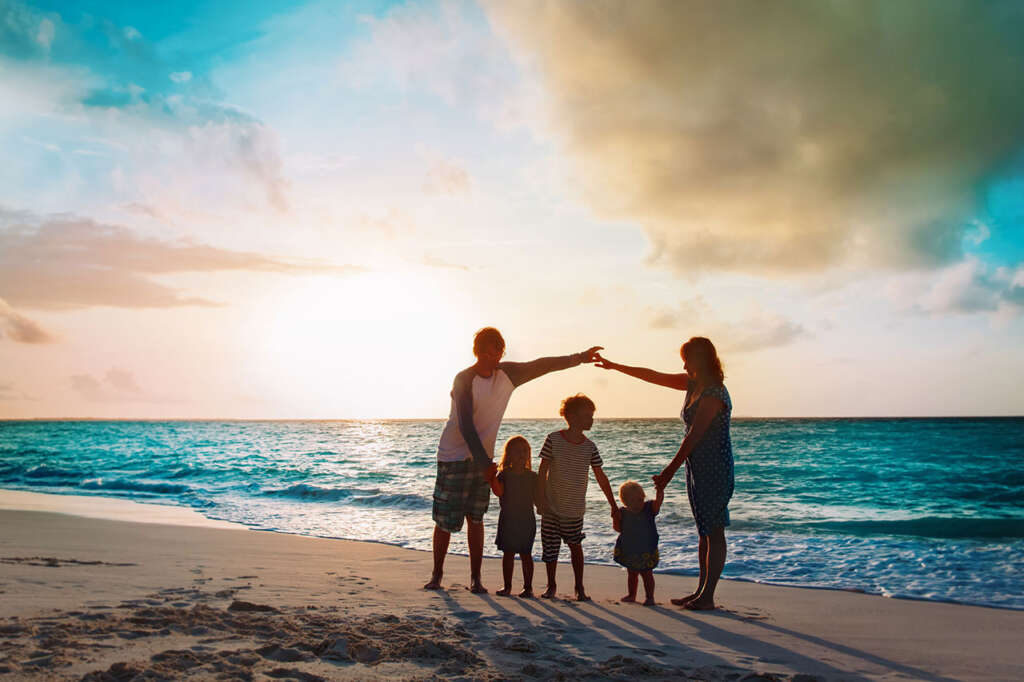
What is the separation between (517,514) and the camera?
5.45m

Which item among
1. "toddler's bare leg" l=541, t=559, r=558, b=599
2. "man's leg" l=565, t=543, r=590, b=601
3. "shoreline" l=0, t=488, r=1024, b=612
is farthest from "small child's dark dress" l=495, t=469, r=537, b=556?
"shoreline" l=0, t=488, r=1024, b=612

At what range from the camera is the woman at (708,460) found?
199 inches

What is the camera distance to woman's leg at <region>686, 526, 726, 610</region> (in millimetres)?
5086

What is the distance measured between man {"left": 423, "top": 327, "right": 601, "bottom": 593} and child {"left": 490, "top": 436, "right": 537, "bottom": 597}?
19 centimetres

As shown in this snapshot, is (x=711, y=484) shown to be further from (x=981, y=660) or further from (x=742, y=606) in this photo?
(x=981, y=660)

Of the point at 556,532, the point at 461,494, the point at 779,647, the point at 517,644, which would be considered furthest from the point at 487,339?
the point at 779,647

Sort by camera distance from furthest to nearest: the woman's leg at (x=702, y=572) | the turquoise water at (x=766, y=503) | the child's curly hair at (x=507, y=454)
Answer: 1. the turquoise water at (x=766, y=503)
2. the child's curly hair at (x=507, y=454)
3. the woman's leg at (x=702, y=572)

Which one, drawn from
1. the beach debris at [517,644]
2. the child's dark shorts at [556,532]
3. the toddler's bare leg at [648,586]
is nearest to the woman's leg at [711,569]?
the toddler's bare leg at [648,586]

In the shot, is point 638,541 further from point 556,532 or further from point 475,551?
point 475,551

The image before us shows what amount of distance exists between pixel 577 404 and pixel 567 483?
640mm

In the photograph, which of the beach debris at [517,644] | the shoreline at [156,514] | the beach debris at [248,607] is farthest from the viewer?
the shoreline at [156,514]

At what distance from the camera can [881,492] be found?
56.2 ft

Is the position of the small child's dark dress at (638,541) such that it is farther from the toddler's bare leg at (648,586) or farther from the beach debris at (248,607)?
the beach debris at (248,607)

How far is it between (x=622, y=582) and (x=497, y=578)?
1240 mm
